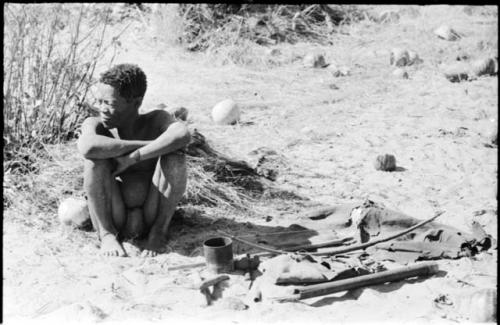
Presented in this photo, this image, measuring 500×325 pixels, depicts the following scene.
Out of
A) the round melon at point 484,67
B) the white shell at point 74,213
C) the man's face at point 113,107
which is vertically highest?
the man's face at point 113,107

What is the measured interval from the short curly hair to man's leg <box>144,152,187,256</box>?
0.44m

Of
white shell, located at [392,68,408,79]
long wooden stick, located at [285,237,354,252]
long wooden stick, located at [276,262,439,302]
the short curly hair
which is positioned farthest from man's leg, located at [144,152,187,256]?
white shell, located at [392,68,408,79]

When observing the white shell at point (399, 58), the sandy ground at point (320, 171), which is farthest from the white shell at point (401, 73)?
the white shell at point (399, 58)

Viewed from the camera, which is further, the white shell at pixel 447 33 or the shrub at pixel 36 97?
the white shell at pixel 447 33

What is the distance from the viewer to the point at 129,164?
4051 millimetres

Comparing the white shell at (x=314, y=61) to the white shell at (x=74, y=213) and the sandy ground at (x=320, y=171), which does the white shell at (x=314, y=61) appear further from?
the white shell at (x=74, y=213)

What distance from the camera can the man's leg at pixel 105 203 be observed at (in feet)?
13.3

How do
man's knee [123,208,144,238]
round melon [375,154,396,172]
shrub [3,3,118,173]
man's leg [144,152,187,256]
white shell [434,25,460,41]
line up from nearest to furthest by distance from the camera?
man's leg [144,152,187,256] < man's knee [123,208,144,238] < shrub [3,3,118,173] < round melon [375,154,396,172] < white shell [434,25,460,41]

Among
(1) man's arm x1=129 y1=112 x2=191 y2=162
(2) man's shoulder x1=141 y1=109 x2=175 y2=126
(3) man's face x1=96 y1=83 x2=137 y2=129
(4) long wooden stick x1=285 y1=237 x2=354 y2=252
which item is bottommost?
(4) long wooden stick x1=285 y1=237 x2=354 y2=252

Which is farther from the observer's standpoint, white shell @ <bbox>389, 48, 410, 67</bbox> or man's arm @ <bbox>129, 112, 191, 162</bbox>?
white shell @ <bbox>389, 48, 410, 67</bbox>

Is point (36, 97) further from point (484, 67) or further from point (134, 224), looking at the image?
point (484, 67)

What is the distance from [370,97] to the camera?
7.44 metres

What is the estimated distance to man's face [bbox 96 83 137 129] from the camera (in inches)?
158

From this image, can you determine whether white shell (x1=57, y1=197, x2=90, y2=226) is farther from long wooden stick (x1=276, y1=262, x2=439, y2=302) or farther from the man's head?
long wooden stick (x1=276, y1=262, x2=439, y2=302)
